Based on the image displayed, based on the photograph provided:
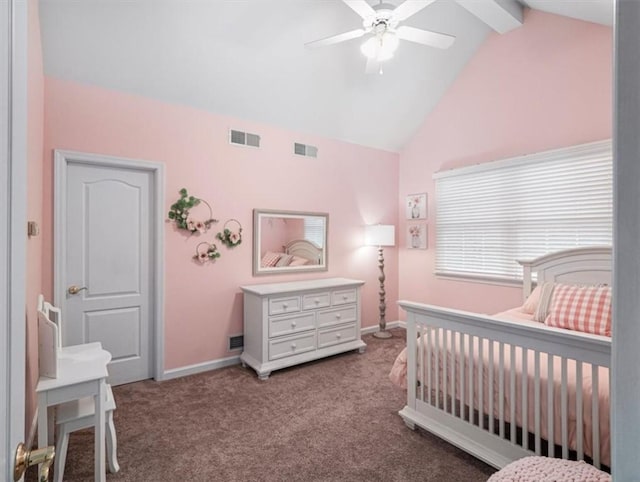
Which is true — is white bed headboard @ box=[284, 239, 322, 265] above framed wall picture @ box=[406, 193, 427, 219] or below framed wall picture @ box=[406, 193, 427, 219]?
below

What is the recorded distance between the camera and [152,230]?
310cm

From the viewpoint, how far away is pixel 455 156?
13.8 ft

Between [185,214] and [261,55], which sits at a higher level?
[261,55]

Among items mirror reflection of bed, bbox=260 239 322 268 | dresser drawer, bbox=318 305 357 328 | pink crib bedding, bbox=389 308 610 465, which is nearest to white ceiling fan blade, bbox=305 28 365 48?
mirror reflection of bed, bbox=260 239 322 268

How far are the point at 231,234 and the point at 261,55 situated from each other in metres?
1.68

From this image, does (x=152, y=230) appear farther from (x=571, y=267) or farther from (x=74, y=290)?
(x=571, y=267)

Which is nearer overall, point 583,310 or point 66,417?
point 66,417

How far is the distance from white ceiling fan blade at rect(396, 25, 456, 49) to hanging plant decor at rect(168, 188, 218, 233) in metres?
2.22

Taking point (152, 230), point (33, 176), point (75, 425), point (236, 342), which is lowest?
point (236, 342)

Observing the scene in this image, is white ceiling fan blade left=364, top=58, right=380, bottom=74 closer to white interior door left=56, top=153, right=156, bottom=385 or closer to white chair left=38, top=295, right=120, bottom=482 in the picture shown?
white interior door left=56, top=153, right=156, bottom=385

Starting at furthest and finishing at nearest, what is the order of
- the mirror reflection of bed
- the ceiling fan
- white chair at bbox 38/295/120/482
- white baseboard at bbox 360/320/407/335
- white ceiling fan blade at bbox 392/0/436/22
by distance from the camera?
white baseboard at bbox 360/320/407/335
the mirror reflection of bed
the ceiling fan
white ceiling fan blade at bbox 392/0/436/22
white chair at bbox 38/295/120/482

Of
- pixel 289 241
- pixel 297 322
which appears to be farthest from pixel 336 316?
pixel 289 241

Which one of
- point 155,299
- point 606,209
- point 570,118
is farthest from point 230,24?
point 606,209

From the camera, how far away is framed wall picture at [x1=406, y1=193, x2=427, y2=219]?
15.1ft
